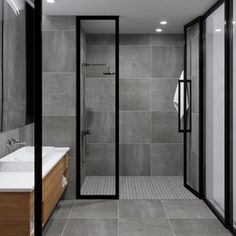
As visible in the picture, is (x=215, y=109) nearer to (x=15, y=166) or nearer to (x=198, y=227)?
(x=198, y=227)

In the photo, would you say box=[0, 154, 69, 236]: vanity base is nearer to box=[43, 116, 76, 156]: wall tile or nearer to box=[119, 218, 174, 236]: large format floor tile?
box=[119, 218, 174, 236]: large format floor tile

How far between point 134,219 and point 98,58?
2231 millimetres

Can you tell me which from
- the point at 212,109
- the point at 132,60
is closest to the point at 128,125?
the point at 132,60

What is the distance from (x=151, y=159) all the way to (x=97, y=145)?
3.08 feet

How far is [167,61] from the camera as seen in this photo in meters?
5.52

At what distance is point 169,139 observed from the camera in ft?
18.3

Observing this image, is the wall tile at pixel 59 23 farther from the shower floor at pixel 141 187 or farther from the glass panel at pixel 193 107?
the shower floor at pixel 141 187

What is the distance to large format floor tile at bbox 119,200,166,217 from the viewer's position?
3.71 meters

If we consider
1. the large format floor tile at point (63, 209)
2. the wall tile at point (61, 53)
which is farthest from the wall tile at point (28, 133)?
the wall tile at point (61, 53)

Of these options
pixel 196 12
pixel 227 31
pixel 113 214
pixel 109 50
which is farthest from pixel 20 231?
pixel 109 50

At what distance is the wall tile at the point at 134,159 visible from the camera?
5531mm

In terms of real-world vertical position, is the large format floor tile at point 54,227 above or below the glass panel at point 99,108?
below

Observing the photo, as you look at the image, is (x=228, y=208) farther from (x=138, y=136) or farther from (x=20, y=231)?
(x=138, y=136)

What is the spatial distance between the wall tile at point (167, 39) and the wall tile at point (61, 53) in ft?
5.56
